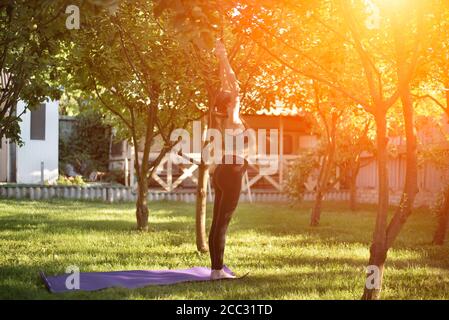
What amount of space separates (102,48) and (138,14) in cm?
88

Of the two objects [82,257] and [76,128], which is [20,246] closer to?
[82,257]

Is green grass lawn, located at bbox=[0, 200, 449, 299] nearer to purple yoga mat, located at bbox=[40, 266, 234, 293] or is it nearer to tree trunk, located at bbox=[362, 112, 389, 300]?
purple yoga mat, located at bbox=[40, 266, 234, 293]

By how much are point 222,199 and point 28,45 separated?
5.55 metres

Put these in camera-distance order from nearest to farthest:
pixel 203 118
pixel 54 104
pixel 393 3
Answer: pixel 393 3
pixel 203 118
pixel 54 104

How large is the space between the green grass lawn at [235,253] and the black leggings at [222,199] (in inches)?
17.3

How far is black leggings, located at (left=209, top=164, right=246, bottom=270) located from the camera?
698cm

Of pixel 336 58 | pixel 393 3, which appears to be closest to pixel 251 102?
pixel 336 58

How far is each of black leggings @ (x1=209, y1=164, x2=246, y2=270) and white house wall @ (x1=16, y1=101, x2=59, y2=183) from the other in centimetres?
1595

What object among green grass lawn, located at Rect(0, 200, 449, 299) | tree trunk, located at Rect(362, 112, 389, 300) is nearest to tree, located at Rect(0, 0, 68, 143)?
green grass lawn, located at Rect(0, 200, 449, 299)

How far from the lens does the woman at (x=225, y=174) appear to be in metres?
6.97

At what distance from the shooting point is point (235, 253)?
9336 millimetres

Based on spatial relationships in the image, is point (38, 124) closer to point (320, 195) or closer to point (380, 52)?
point (320, 195)

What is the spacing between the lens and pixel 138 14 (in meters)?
10.7

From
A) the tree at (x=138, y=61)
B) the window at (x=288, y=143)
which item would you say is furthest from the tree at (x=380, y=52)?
the window at (x=288, y=143)
